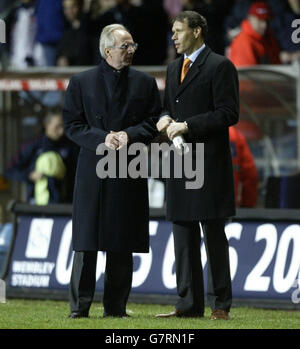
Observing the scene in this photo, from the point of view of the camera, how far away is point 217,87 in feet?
31.6

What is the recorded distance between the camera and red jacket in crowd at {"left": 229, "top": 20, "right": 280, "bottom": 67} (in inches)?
619

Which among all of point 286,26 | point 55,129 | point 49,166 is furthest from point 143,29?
point 49,166

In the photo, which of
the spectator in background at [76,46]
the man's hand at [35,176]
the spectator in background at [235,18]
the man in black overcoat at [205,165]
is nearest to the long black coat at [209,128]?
the man in black overcoat at [205,165]

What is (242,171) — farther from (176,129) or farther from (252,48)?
(176,129)

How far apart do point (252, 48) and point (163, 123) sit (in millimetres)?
6360

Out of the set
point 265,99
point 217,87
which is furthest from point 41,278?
point 265,99

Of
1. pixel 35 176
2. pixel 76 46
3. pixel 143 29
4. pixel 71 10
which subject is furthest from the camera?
pixel 71 10

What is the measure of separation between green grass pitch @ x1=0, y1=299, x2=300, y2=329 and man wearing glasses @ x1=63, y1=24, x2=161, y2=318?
0.30 metres

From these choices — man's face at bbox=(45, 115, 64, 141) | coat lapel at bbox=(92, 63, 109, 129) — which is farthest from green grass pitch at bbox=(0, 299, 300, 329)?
man's face at bbox=(45, 115, 64, 141)

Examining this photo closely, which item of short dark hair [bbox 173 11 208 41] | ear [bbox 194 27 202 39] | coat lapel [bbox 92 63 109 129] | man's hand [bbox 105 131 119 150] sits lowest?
man's hand [bbox 105 131 119 150]

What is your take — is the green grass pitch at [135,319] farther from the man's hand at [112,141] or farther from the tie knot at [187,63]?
the tie knot at [187,63]

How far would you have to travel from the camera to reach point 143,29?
629 inches

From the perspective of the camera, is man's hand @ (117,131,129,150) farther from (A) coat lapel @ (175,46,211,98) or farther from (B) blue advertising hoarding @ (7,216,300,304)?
(B) blue advertising hoarding @ (7,216,300,304)
